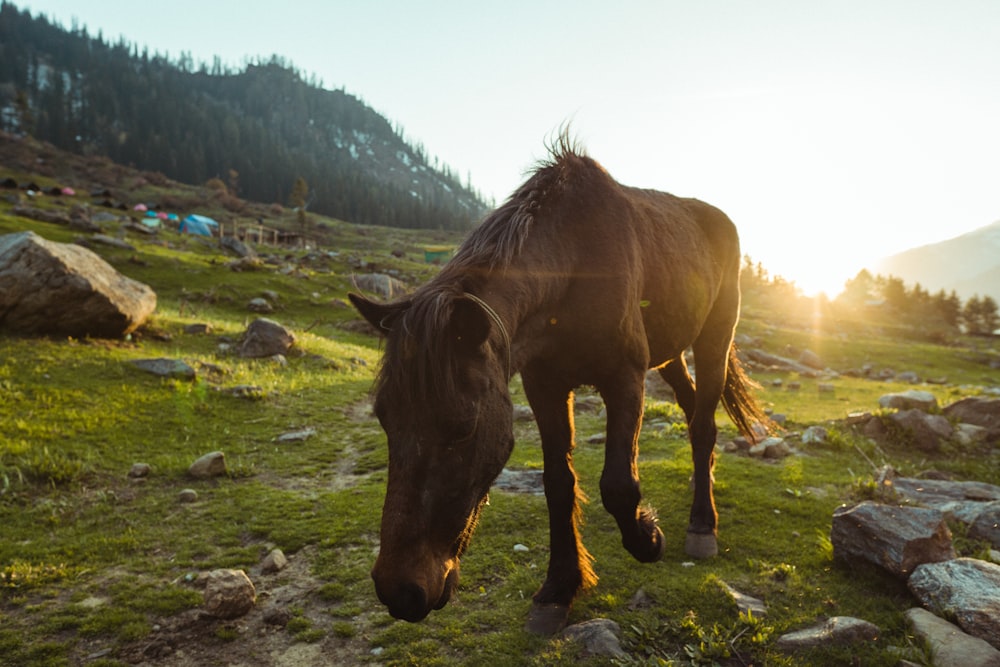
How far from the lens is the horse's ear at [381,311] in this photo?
2.62 meters

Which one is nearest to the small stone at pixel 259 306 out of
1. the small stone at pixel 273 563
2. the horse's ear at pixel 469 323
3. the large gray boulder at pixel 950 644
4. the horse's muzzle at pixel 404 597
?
the small stone at pixel 273 563

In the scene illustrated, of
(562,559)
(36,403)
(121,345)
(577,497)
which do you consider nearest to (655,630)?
(562,559)

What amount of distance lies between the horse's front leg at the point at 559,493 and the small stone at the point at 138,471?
229 inches

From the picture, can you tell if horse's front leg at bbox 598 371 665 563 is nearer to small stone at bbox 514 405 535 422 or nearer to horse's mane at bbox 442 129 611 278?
horse's mane at bbox 442 129 611 278

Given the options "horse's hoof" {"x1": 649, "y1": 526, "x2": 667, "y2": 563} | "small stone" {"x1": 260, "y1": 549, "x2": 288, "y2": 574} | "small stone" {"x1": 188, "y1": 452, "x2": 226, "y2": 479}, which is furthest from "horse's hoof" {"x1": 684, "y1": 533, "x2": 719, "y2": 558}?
"small stone" {"x1": 188, "y1": 452, "x2": 226, "y2": 479}

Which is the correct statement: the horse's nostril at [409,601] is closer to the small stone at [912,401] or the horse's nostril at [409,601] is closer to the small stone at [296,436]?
the small stone at [296,436]

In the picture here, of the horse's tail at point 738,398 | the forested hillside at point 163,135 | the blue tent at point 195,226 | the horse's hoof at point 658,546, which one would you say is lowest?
the horse's hoof at point 658,546

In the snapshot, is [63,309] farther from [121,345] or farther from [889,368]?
[889,368]

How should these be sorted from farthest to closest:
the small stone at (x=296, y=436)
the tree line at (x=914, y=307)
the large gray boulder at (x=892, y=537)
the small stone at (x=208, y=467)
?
1. the tree line at (x=914, y=307)
2. the small stone at (x=296, y=436)
3. the small stone at (x=208, y=467)
4. the large gray boulder at (x=892, y=537)

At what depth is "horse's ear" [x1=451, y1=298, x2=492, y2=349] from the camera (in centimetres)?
238

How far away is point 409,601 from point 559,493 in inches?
79.3

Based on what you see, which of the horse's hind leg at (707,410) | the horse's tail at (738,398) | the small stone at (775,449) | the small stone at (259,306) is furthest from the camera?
the small stone at (259,306)

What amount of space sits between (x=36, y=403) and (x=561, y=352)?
30.7 feet

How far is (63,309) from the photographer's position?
1156 cm
